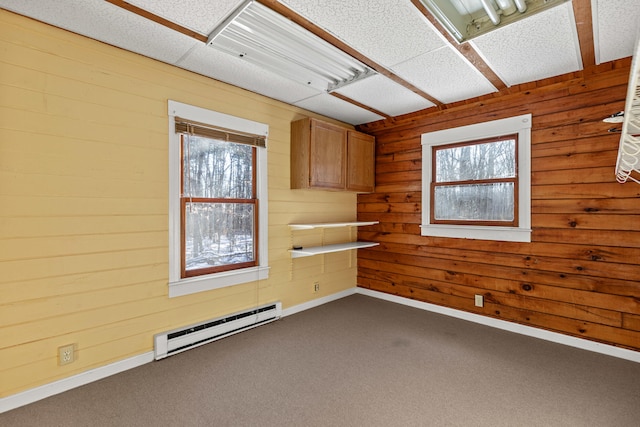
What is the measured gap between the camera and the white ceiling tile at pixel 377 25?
1.86 m

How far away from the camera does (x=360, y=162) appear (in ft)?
13.6

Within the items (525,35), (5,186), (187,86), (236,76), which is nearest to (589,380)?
(525,35)

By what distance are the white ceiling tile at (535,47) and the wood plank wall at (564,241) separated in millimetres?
276

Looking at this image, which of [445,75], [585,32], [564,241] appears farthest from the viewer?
[564,241]

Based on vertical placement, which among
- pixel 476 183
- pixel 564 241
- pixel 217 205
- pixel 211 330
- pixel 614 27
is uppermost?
pixel 614 27

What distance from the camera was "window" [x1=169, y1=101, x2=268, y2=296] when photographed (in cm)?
272

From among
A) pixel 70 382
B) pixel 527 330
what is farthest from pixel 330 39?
pixel 527 330

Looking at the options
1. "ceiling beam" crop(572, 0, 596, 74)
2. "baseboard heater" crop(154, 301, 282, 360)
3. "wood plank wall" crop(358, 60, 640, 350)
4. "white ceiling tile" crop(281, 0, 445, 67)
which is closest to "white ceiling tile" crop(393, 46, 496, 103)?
"white ceiling tile" crop(281, 0, 445, 67)

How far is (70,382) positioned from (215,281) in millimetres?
1221

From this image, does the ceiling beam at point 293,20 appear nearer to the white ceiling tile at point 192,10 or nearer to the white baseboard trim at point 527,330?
the white ceiling tile at point 192,10

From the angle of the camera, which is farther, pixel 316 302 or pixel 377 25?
pixel 316 302

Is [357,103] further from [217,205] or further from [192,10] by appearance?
[192,10]

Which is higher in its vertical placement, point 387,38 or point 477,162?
point 387,38

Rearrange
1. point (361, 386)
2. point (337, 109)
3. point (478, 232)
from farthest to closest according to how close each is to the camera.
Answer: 1. point (337, 109)
2. point (478, 232)
3. point (361, 386)
